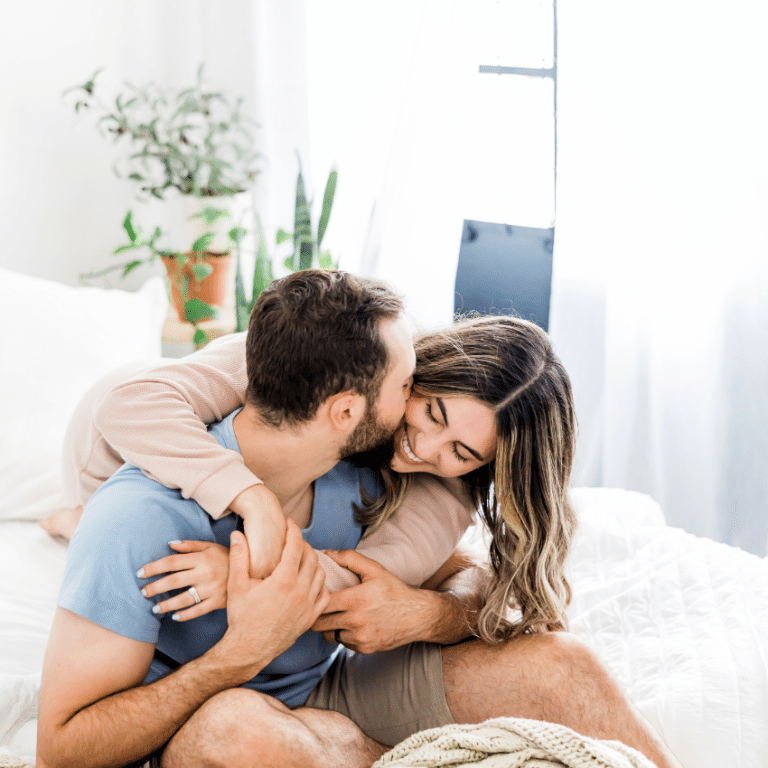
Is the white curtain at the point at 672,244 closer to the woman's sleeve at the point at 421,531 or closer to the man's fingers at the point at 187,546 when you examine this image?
the woman's sleeve at the point at 421,531

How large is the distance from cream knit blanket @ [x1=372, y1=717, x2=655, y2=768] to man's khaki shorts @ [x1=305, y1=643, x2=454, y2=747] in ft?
0.71

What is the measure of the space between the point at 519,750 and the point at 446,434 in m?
0.45

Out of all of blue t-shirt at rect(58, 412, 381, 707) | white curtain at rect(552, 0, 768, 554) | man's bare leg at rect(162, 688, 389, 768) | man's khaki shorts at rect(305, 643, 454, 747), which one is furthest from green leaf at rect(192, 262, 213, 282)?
man's bare leg at rect(162, 688, 389, 768)

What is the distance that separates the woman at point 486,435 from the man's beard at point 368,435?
66 millimetres

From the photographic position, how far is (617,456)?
7.59 ft

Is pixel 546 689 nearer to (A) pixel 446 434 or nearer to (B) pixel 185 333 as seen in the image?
(A) pixel 446 434

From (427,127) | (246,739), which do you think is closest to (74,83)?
(427,127)

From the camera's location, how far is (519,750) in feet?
3.13

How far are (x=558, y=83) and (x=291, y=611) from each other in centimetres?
169

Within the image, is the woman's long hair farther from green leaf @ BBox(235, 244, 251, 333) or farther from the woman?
green leaf @ BBox(235, 244, 251, 333)

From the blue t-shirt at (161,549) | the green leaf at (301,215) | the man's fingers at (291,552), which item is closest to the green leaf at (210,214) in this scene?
the green leaf at (301,215)

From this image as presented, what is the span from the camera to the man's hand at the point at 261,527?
105 centimetres

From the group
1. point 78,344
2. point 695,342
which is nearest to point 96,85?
point 78,344

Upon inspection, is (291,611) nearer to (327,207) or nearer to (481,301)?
(327,207)
